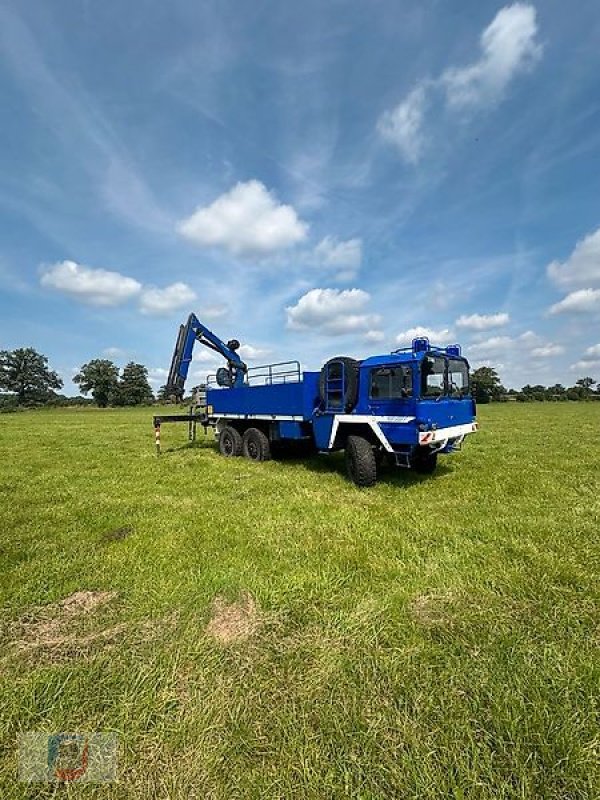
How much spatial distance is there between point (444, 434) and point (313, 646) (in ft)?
17.3

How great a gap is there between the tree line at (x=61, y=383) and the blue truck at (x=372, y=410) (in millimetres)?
86401

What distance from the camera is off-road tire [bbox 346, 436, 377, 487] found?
7.88 m

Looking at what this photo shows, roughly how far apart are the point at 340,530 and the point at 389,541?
0.71 metres

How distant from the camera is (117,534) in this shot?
5.61 meters

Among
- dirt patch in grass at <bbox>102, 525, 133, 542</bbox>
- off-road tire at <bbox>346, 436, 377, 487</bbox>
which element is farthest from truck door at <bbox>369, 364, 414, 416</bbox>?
dirt patch in grass at <bbox>102, 525, 133, 542</bbox>

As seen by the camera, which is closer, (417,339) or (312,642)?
(312,642)

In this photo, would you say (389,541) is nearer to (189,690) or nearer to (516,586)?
(516,586)

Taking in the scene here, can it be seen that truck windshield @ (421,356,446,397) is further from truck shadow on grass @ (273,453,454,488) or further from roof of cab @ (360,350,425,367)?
truck shadow on grass @ (273,453,454,488)

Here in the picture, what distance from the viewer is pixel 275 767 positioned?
2178mm

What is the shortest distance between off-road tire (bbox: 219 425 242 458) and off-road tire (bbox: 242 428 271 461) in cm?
34

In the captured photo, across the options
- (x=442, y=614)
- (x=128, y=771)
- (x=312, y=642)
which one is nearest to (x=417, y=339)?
(x=442, y=614)

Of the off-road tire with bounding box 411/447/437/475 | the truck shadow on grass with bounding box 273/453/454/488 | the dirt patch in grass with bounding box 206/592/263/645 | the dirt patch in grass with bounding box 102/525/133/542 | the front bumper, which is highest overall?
the front bumper

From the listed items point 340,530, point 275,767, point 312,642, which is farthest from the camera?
point 340,530

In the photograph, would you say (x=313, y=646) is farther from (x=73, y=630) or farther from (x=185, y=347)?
(x=185, y=347)
